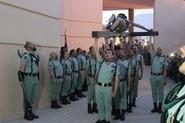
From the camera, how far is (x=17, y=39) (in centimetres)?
1202

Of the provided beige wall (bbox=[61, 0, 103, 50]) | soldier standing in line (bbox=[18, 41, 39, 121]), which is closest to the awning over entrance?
beige wall (bbox=[61, 0, 103, 50])

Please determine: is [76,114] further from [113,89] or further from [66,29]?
[66,29]

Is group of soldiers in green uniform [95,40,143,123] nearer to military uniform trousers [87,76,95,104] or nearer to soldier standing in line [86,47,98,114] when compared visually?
soldier standing in line [86,47,98,114]

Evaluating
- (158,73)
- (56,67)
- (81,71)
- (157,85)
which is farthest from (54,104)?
(158,73)

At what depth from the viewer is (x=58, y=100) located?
14648 mm

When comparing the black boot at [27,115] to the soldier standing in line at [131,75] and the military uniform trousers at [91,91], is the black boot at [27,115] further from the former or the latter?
the soldier standing in line at [131,75]

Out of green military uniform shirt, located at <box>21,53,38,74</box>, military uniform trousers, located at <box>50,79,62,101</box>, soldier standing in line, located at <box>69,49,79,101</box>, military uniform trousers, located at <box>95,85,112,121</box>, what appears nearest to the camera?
military uniform trousers, located at <box>95,85,112,121</box>

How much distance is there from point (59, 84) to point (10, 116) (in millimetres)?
2937

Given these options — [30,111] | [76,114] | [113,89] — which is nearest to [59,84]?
[76,114]

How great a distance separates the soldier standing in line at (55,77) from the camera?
13758 mm

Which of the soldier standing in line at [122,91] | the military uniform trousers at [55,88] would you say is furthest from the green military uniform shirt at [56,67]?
the soldier standing in line at [122,91]

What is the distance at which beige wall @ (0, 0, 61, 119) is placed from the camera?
11266 mm

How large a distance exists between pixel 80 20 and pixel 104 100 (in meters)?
14.6

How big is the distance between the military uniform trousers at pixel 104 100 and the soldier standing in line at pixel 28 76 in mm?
2206
